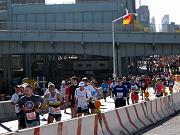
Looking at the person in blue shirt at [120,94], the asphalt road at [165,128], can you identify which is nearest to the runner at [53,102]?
the asphalt road at [165,128]

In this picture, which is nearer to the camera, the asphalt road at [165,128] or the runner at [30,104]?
the runner at [30,104]

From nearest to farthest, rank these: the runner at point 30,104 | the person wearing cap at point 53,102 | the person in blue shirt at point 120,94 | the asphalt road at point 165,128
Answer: the runner at point 30,104 < the person wearing cap at point 53,102 < the asphalt road at point 165,128 < the person in blue shirt at point 120,94

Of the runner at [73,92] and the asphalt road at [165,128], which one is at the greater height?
the runner at [73,92]

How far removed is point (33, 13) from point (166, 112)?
2794 inches

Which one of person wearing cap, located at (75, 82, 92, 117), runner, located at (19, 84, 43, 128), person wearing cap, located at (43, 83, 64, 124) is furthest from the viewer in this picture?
person wearing cap, located at (75, 82, 92, 117)

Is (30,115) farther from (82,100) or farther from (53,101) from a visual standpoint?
(82,100)

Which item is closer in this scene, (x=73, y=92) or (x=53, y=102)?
(x=53, y=102)

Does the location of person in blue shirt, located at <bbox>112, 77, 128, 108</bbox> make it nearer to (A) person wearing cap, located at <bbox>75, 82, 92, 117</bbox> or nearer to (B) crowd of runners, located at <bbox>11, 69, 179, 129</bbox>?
(B) crowd of runners, located at <bbox>11, 69, 179, 129</bbox>

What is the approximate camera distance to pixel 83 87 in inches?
645

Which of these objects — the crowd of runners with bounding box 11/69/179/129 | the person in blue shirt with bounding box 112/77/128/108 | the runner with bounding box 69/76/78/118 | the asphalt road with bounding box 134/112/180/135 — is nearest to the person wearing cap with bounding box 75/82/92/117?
the crowd of runners with bounding box 11/69/179/129

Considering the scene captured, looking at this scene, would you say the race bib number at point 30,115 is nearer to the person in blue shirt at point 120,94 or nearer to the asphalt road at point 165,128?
the asphalt road at point 165,128

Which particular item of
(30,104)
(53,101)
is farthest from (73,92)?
(30,104)

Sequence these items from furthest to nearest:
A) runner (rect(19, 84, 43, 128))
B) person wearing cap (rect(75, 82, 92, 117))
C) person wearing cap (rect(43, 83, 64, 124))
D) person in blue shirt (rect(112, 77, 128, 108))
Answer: person in blue shirt (rect(112, 77, 128, 108)) → person wearing cap (rect(75, 82, 92, 117)) → person wearing cap (rect(43, 83, 64, 124)) → runner (rect(19, 84, 43, 128))

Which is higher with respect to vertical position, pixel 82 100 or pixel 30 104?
pixel 30 104
